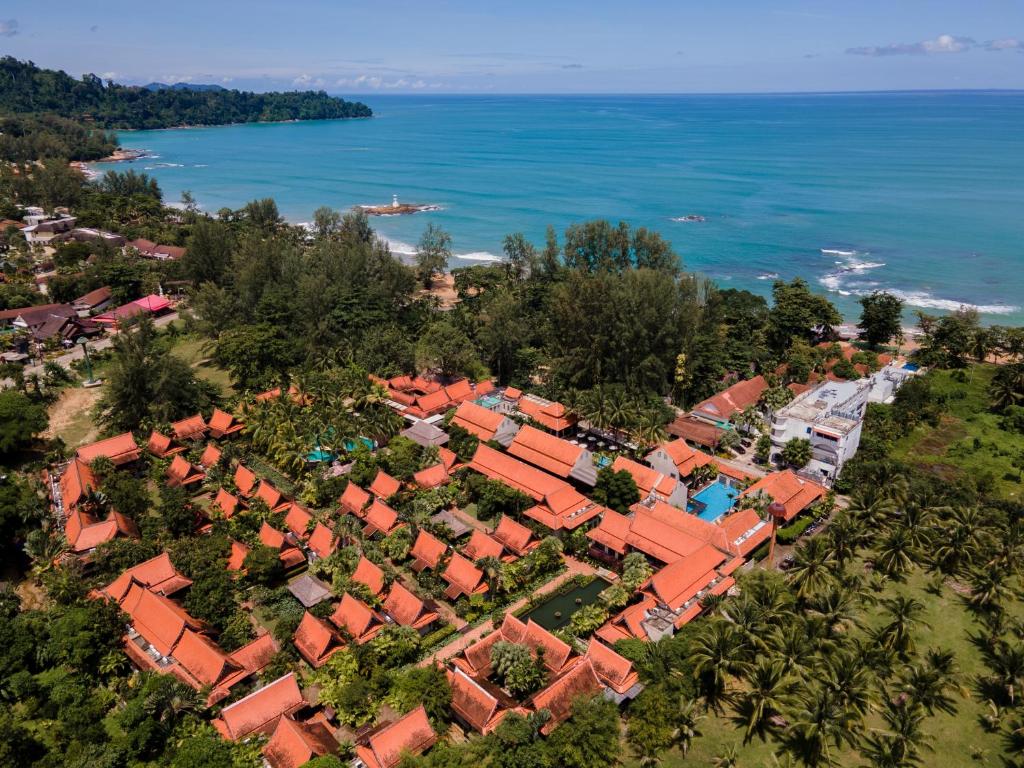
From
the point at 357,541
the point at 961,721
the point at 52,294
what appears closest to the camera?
the point at 961,721

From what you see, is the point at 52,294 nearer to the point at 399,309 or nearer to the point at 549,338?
the point at 399,309

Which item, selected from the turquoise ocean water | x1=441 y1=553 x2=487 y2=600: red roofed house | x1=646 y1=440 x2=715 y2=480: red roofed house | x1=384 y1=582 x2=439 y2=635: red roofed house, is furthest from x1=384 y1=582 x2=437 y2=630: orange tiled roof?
the turquoise ocean water

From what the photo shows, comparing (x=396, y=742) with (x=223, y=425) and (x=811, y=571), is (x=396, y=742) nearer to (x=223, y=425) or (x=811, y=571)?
(x=811, y=571)

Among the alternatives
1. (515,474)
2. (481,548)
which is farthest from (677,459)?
(481,548)

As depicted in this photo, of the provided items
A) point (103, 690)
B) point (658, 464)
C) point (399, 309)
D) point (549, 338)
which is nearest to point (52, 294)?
point (399, 309)

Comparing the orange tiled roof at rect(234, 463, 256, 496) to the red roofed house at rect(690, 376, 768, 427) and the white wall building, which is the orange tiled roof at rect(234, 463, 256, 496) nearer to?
the red roofed house at rect(690, 376, 768, 427)

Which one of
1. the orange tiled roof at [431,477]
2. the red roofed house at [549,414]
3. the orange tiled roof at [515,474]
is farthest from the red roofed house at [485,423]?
the orange tiled roof at [431,477]
